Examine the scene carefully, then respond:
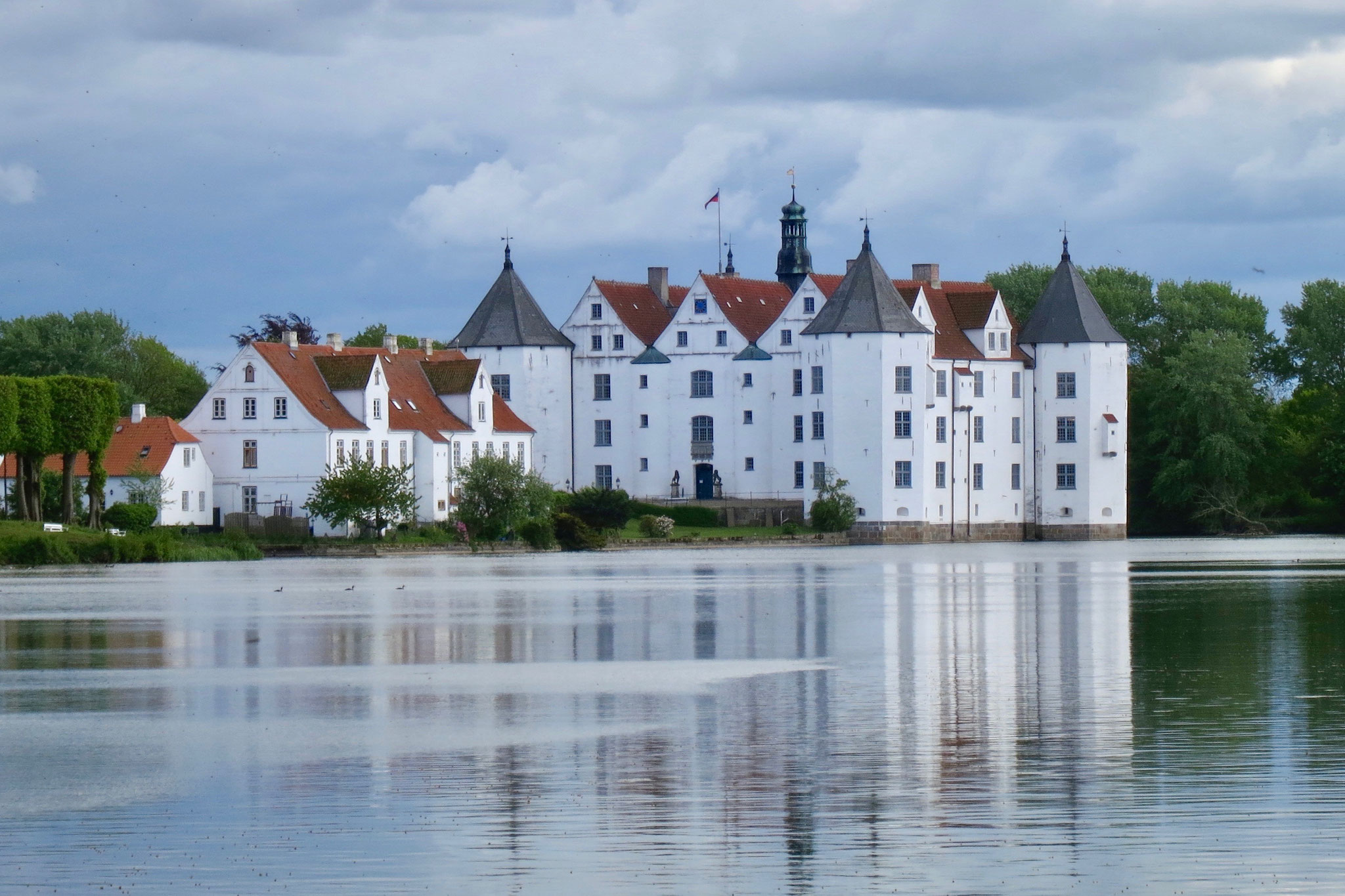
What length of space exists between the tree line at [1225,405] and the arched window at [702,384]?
18922 mm

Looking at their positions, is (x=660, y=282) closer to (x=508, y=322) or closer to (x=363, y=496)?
(x=508, y=322)

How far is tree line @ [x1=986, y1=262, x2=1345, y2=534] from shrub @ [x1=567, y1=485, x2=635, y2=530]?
93.2 ft

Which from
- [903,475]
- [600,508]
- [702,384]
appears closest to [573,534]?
[600,508]

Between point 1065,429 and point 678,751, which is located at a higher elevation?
point 1065,429

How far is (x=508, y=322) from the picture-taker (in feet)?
324

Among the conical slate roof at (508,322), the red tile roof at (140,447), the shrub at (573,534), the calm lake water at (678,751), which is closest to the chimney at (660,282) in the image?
the conical slate roof at (508,322)

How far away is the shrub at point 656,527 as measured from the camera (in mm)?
82125

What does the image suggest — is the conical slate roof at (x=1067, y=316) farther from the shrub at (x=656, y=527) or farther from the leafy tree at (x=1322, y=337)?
the shrub at (x=656, y=527)

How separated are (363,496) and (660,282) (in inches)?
1368

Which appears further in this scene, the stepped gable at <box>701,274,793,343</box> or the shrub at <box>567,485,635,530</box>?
the stepped gable at <box>701,274,793,343</box>

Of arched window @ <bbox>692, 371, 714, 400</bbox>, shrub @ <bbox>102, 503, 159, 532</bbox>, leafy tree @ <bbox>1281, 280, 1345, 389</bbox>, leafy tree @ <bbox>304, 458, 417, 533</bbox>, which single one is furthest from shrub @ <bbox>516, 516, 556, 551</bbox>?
leafy tree @ <bbox>1281, 280, 1345, 389</bbox>

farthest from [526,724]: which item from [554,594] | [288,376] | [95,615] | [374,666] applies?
[288,376]

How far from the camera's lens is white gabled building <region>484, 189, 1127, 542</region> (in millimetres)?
92250

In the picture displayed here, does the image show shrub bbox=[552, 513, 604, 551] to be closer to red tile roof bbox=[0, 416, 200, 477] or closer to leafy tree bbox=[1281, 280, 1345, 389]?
red tile roof bbox=[0, 416, 200, 477]
